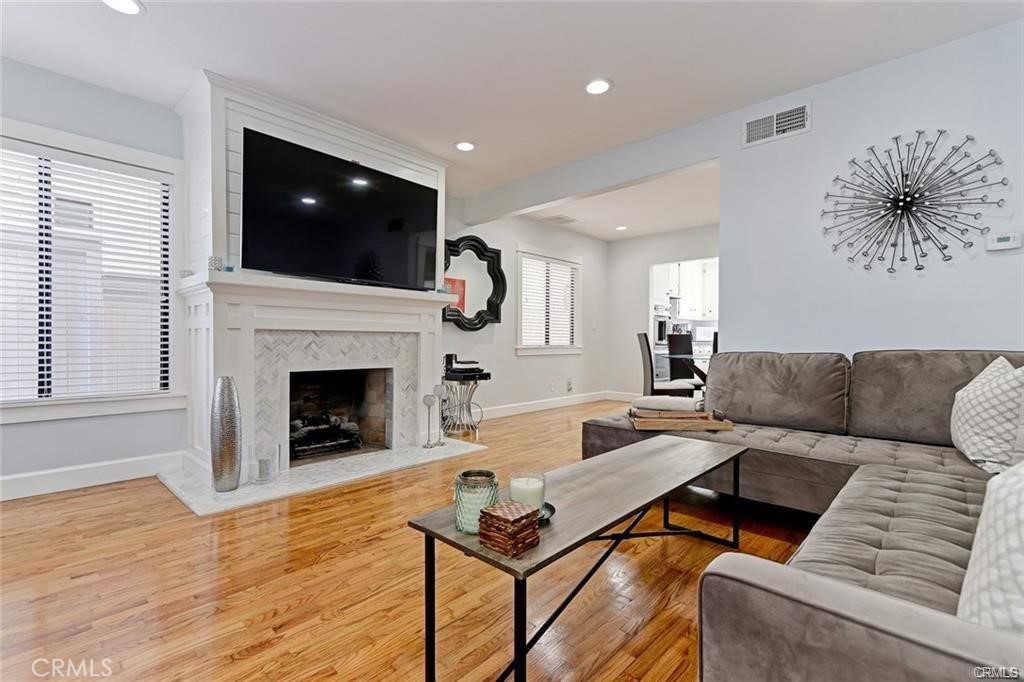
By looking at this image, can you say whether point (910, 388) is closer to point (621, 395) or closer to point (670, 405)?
point (670, 405)

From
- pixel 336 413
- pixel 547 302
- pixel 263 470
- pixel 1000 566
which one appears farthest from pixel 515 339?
pixel 1000 566

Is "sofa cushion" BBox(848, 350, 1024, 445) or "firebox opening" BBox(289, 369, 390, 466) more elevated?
"sofa cushion" BBox(848, 350, 1024, 445)

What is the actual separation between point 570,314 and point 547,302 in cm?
55

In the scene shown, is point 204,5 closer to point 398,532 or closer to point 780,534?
point 398,532

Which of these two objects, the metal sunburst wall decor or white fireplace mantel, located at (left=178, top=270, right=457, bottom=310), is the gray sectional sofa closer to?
the metal sunburst wall decor

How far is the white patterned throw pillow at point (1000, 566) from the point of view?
648 mm

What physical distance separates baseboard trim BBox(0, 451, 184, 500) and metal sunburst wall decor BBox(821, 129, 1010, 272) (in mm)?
4818

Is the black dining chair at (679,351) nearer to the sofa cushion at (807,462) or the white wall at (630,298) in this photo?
the white wall at (630,298)

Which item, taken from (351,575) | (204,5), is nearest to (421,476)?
(351,575)

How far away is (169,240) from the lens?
3363 millimetres

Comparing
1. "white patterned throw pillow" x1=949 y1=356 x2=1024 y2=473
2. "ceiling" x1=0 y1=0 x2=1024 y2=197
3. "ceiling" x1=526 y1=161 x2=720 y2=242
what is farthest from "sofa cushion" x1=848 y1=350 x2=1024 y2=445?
"ceiling" x1=526 y1=161 x2=720 y2=242

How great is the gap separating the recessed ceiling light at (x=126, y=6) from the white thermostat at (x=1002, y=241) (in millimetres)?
4528

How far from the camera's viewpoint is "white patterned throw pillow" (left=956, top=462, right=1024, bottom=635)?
2.13ft

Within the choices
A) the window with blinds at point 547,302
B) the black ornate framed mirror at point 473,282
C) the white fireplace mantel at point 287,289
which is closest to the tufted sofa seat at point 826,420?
the white fireplace mantel at point 287,289
